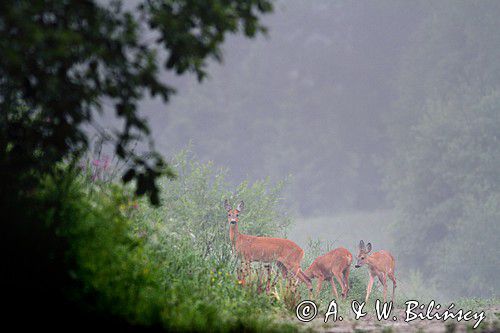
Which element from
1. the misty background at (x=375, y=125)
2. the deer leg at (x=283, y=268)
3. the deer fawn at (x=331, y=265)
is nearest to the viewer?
the deer leg at (x=283, y=268)

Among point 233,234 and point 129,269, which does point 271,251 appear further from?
point 129,269

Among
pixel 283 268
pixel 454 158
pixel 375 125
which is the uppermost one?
pixel 375 125

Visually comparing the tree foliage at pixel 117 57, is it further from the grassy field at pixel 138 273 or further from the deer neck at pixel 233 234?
the deer neck at pixel 233 234

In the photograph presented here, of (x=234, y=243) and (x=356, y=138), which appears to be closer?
(x=234, y=243)

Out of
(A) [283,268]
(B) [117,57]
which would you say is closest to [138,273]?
(B) [117,57]

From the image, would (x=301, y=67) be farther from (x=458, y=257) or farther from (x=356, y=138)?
(x=458, y=257)

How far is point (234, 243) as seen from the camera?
13.4 m

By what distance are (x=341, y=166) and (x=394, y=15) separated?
18.7m

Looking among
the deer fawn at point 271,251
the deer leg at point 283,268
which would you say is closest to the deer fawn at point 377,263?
the deer fawn at point 271,251

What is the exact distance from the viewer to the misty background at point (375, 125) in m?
35.6

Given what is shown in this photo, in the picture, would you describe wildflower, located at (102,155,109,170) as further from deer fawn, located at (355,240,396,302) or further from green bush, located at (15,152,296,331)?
deer fawn, located at (355,240,396,302)

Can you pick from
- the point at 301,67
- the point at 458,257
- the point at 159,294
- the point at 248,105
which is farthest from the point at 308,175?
the point at 159,294

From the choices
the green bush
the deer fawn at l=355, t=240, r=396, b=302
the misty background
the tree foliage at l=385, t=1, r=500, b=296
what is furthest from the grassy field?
the misty background

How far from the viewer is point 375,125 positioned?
215 ft
